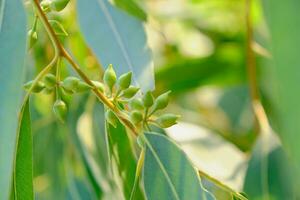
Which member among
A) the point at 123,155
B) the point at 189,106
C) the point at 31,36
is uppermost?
the point at 31,36

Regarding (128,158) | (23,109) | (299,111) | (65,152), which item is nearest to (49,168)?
(65,152)

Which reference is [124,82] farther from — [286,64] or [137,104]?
[286,64]

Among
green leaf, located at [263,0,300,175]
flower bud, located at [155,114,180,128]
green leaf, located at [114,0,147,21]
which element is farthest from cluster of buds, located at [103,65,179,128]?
green leaf, located at [263,0,300,175]

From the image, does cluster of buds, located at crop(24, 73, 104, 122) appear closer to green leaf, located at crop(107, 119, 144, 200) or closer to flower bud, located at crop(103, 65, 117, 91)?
flower bud, located at crop(103, 65, 117, 91)

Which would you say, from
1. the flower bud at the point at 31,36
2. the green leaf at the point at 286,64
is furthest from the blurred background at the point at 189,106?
the green leaf at the point at 286,64

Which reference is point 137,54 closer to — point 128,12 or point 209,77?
point 128,12

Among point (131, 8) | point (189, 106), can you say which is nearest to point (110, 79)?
point (131, 8)
